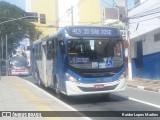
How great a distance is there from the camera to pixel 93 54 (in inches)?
568

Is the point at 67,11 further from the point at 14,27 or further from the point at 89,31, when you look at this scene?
the point at 89,31

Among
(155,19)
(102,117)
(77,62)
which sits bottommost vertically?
(102,117)

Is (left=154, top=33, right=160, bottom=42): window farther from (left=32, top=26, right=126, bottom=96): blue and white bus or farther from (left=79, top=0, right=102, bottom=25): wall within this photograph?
(left=79, top=0, right=102, bottom=25): wall

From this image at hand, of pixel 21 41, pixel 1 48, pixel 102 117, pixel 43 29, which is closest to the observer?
pixel 102 117

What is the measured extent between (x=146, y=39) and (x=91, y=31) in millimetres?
17079

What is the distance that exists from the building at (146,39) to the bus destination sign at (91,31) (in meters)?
13.0

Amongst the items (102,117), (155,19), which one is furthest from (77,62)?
(155,19)

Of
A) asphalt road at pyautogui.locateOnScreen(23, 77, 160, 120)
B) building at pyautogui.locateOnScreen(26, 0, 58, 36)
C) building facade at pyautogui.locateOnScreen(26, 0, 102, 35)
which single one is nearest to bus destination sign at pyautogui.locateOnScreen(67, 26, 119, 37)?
asphalt road at pyautogui.locateOnScreen(23, 77, 160, 120)

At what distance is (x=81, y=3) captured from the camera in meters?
71.6

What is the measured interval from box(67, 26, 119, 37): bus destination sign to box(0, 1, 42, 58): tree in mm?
54699

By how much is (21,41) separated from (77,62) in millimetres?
61540

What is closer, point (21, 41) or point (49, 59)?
point (49, 59)

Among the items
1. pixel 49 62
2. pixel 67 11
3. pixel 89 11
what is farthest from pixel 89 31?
pixel 67 11

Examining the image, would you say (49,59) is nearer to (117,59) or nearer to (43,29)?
(117,59)
